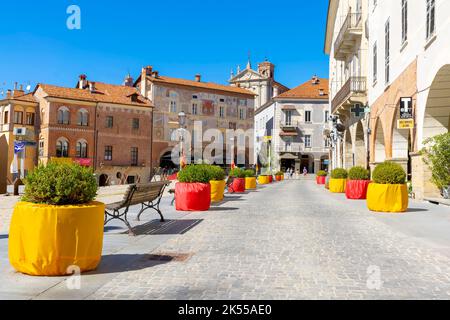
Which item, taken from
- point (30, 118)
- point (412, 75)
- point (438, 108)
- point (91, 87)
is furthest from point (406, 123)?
point (30, 118)

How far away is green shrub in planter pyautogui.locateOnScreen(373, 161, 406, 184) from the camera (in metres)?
12.3

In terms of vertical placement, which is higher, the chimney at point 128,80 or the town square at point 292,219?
the chimney at point 128,80

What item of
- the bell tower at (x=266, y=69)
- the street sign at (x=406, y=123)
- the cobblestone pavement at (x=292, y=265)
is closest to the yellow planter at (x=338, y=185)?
the street sign at (x=406, y=123)

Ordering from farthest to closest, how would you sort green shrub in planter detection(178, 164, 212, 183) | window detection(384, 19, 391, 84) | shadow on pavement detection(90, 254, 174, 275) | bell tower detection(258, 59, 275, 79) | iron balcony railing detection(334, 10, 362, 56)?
bell tower detection(258, 59, 275, 79), iron balcony railing detection(334, 10, 362, 56), window detection(384, 19, 391, 84), green shrub in planter detection(178, 164, 212, 183), shadow on pavement detection(90, 254, 174, 275)

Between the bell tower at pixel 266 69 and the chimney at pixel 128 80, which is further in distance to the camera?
the bell tower at pixel 266 69

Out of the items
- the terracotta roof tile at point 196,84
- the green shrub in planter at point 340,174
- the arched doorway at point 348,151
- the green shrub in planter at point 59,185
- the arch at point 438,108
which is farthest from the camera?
the terracotta roof tile at point 196,84

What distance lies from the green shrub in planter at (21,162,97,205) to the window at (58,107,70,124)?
4468cm

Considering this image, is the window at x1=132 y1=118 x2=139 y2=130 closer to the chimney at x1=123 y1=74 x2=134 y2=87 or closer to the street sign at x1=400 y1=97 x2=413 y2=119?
the chimney at x1=123 y1=74 x2=134 y2=87

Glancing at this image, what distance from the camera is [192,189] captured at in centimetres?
1266

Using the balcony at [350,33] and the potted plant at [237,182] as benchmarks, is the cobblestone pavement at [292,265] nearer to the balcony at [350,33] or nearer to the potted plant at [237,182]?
the potted plant at [237,182]

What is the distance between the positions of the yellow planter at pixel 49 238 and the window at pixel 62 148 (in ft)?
147

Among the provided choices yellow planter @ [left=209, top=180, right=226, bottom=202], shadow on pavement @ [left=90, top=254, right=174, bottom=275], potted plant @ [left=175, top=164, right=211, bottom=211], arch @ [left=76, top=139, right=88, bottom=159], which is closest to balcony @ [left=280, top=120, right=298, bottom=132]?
arch @ [left=76, top=139, right=88, bottom=159]

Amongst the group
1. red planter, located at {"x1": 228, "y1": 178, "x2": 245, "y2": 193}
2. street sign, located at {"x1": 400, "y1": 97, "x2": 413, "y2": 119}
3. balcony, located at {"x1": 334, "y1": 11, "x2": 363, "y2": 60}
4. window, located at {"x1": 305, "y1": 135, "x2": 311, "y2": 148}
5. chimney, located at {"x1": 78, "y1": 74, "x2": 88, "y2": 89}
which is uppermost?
chimney, located at {"x1": 78, "y1": 74, "x2": 88, "y2": 89}

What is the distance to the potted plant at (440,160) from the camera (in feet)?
47.0
